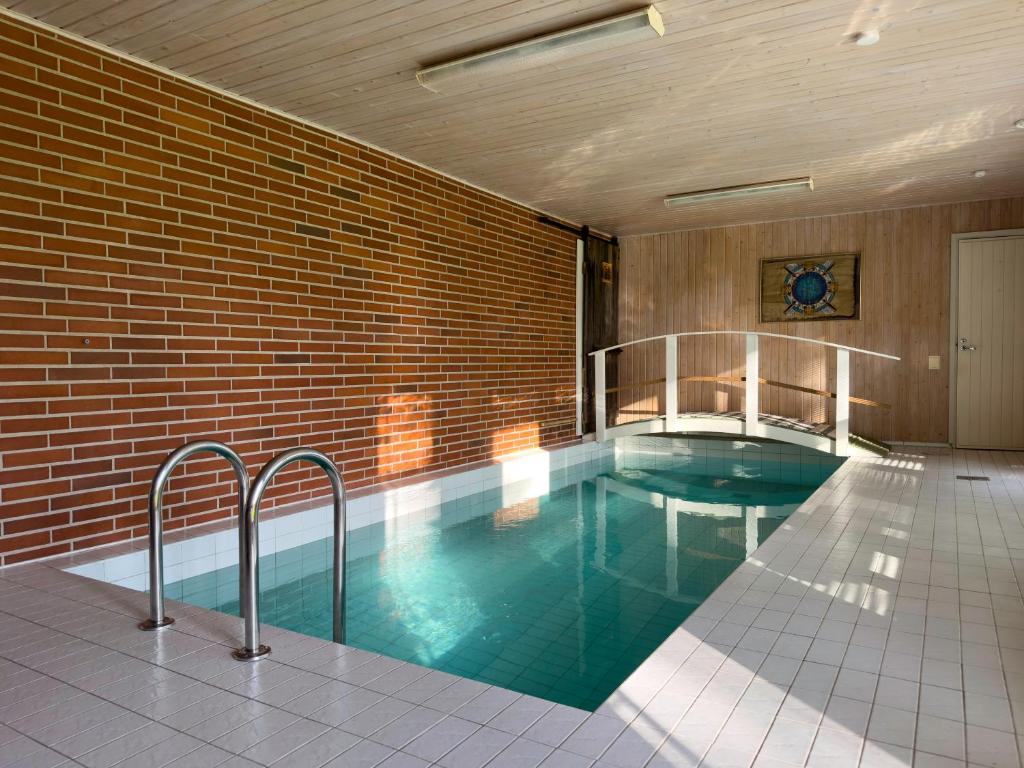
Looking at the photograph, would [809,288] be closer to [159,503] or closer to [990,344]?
[990,344]

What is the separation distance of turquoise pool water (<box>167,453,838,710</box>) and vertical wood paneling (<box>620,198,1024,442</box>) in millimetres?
2617

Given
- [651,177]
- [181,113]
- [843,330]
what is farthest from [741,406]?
[181,113]

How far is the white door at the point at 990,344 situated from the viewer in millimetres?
7258

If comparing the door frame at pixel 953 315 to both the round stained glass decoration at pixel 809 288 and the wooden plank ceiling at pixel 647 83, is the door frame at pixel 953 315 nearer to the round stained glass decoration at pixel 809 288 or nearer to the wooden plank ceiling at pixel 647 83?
the wooden plank ceiling at pixel 647 83

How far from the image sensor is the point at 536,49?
3.59m

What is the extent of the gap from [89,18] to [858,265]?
300 inches

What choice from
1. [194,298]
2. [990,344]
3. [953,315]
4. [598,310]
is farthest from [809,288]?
[194,298]

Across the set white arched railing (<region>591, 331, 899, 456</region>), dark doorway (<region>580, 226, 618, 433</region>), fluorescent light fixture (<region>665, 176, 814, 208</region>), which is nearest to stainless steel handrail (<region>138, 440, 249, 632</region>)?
white arched railing (<region>591, 331, 899, 456</region>)

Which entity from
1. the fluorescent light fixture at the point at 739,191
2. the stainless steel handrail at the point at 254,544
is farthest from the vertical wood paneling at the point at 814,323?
the stainless steel handrail at the point at 254,544

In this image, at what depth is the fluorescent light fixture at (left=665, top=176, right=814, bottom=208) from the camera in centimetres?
645

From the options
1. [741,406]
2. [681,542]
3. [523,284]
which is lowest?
[681,542]

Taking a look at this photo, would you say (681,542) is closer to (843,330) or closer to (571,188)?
(571,188)

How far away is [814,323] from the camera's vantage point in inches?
325

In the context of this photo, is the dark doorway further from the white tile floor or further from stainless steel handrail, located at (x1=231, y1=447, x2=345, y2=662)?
stainless steel handrail, located at (x1=231, y1=447, x2=345, y2=662)
